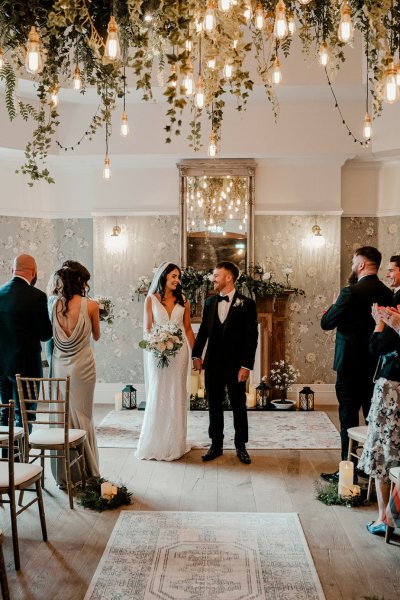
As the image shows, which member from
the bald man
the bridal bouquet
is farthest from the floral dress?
the bald man

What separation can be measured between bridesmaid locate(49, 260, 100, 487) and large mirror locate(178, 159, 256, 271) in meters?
3.69

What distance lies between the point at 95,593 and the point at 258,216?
20.0 ft

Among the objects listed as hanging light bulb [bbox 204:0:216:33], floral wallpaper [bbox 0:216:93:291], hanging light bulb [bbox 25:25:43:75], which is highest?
hanging light bulb [bbox 204:0:216:33]

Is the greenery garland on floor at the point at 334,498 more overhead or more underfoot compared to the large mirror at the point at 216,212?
more underfoot

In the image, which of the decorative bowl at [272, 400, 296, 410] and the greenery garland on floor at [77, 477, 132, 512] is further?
the decorative bowl at [272, 400, 296, 410]

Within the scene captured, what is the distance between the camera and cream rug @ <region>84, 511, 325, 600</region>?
3355mm

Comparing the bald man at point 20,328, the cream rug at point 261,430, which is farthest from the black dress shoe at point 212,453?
the bald man at point 20,328

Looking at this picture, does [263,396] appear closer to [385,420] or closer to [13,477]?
[385,420]

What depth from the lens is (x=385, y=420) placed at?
393cm

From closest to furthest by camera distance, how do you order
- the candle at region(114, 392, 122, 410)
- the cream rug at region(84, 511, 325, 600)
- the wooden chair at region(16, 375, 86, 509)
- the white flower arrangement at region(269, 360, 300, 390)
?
the cream rug at region(84, 511, 325, 600), the wooden chair at region(16, 375, 86, 509), the candle at region(114, 392, 122, 410), the white flower arrangement at region(269, 360, 300, 390)

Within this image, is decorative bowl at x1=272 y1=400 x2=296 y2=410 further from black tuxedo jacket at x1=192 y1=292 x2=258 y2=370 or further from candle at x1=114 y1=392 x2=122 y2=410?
black tuxedo jacket at x1=192 y1=292 x2=258 y2=370

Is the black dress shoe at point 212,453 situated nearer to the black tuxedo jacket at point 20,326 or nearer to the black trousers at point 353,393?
the black trousers at point 353,393

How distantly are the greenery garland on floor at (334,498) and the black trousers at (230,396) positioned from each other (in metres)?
1.08

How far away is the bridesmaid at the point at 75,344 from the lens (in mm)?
5031
